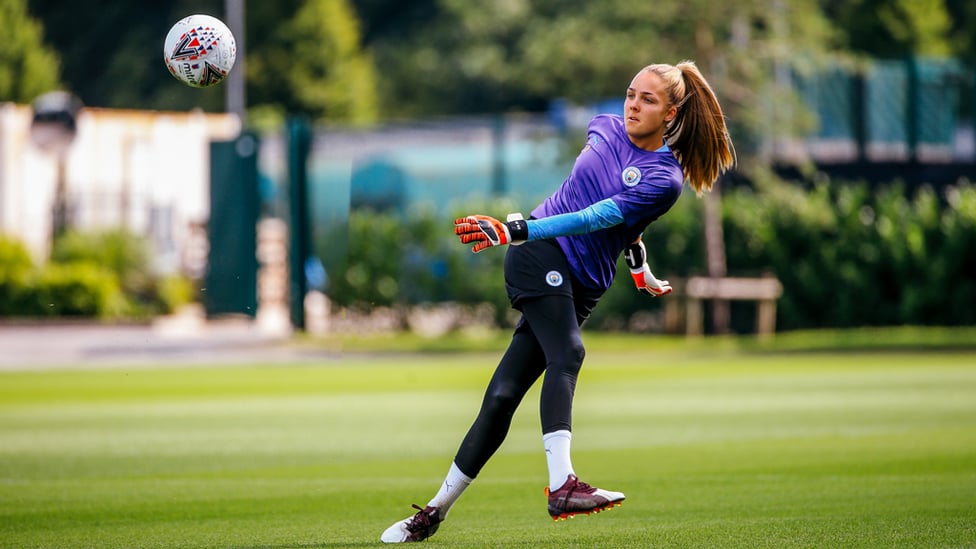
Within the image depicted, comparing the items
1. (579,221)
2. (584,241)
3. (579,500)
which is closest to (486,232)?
(579,221)

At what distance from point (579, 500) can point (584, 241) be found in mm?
1192

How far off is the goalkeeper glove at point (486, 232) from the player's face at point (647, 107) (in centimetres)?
83

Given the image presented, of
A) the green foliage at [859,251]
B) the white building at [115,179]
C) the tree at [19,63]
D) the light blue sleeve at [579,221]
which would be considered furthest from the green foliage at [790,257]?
the tree at [19,63]

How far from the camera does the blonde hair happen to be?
7051 millimetres

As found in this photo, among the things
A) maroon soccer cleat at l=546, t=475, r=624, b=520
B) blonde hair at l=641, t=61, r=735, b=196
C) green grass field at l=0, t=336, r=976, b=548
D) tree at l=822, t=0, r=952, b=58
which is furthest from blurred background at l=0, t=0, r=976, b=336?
maroon soccer cleat at l=546, t=475, r=624, b=520

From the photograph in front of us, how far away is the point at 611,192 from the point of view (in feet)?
22.9

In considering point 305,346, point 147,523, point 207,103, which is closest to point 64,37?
point 207,103

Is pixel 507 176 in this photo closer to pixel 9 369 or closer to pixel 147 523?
pixel 9 369

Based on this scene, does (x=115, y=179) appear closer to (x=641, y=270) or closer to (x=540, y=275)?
(x=641, y=270)

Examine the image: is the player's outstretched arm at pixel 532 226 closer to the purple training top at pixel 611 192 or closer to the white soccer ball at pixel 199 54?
the purple training top at pixel 611 192

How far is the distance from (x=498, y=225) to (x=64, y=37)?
63446 millimetres

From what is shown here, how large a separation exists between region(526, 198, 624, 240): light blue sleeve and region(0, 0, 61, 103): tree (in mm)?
54309

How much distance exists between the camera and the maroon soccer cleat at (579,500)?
651 centimetres

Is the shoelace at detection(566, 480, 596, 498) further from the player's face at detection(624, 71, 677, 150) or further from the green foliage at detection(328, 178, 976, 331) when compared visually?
the green foliage at detection(328, 178, 976, 331)
